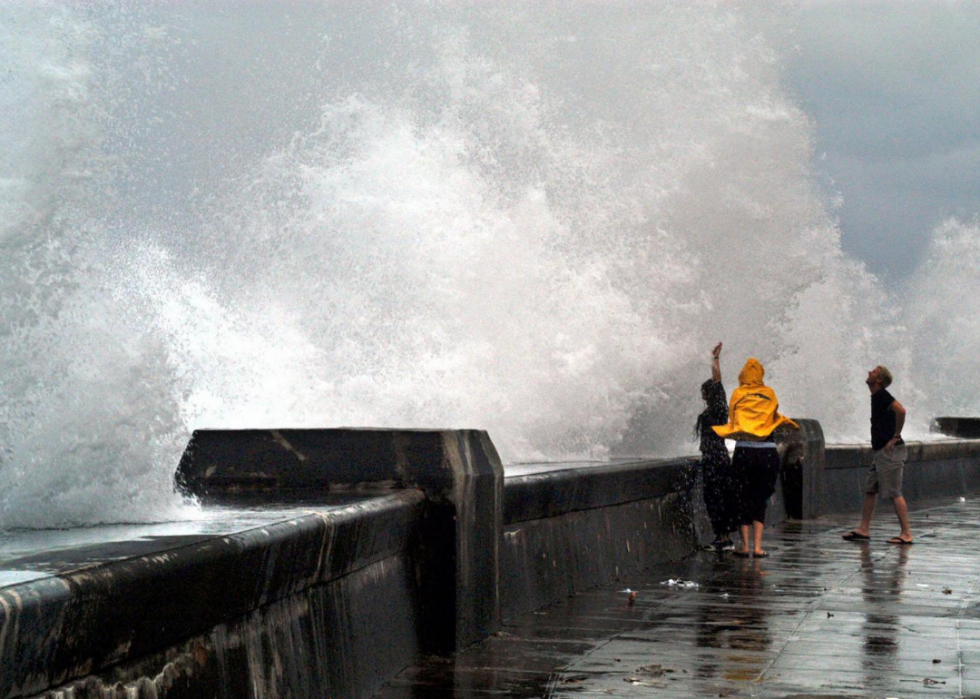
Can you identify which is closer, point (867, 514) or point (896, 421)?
point (896, 421)

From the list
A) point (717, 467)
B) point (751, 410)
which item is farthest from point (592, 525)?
point (751, 410)

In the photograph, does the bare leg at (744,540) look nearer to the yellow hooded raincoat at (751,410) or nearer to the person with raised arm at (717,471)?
the person with raised arm at (717,471)

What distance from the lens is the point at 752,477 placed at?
38.2 feet

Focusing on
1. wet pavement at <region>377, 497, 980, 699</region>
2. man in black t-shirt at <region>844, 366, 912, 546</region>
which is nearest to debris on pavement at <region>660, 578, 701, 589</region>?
wet pavement at <region>377, 497, 980, 699</region>

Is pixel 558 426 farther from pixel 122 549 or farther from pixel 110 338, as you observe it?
pixel 122 549

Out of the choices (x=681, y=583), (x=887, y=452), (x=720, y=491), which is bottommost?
(x=681, y=583)

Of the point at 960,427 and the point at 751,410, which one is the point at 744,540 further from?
the point at 960,427

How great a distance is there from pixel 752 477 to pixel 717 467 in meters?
0.27

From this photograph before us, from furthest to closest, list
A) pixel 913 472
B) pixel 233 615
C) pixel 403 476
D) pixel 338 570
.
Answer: pixel 913 472
pixel 403 476
pixel 338 570
pixel 233 615

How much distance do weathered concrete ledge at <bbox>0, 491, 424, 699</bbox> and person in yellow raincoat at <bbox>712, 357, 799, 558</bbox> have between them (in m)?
5.46

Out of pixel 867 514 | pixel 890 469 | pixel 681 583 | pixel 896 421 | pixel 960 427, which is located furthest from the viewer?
pixel 960 427

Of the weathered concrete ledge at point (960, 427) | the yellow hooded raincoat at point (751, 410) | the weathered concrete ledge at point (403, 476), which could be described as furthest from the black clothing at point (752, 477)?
the weathered concrete ledge at point (960, 427)

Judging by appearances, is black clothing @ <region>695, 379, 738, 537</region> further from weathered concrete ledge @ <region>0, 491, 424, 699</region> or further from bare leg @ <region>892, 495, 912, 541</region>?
weathered concrete ledge @ <region>0, 491, 424, 699</region>

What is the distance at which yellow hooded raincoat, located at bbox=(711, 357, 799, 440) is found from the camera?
11.6 meters
